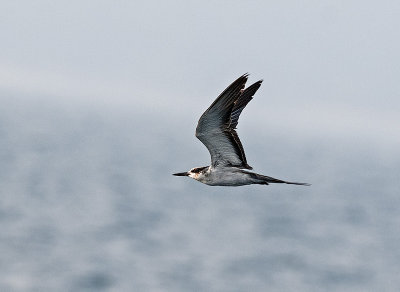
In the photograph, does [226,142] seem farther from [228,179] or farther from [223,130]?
[228,179]

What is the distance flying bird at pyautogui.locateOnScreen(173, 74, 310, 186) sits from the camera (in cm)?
2377

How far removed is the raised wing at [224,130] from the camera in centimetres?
2358

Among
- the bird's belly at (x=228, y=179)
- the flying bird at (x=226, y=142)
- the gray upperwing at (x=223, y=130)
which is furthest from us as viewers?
the bird's belly at (x=228, y=179)

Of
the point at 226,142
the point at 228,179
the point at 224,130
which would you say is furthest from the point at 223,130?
the point at 228,179

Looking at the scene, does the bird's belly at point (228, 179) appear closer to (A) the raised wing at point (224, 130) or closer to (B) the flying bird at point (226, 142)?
(B) the flying bird at point (226, 142)

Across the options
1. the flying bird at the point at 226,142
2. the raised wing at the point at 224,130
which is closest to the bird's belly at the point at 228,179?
the flying bird at the point at 226,142

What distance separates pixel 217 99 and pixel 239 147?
2280 millimetres

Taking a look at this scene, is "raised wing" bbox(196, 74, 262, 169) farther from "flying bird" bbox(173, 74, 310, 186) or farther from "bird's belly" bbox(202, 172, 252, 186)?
"bird's belly" bbox(202, 172, 252, 186)

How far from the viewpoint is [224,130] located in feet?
81.3

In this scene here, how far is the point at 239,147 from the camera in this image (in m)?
25.1

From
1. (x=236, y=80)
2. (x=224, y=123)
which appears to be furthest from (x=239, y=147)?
(x=236, y=80)

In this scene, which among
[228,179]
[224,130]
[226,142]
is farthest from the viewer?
[228,179]

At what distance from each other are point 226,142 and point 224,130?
0.60 meters

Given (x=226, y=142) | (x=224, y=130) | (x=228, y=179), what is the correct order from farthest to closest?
(x=228, y=179)
(x=226, y=142)
(x=224, y=130)
